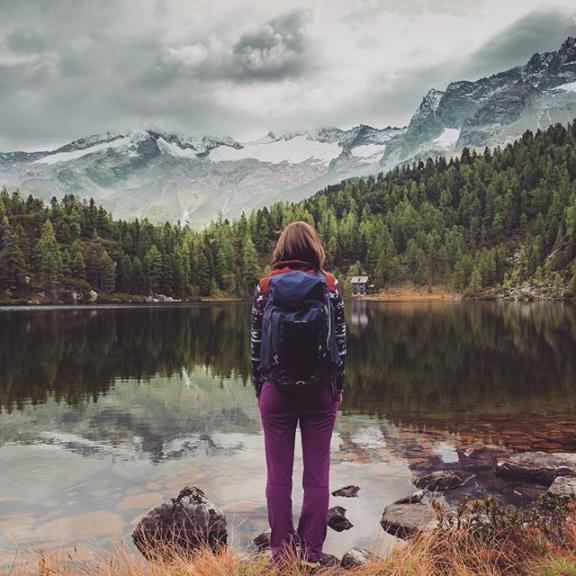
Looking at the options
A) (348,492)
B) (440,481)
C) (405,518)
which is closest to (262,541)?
(405,518)

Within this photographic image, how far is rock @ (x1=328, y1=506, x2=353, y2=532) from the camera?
11906mm

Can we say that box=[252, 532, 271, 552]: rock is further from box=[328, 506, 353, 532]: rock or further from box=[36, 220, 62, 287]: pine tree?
box=[36, 220, 62, 287]: pine tree

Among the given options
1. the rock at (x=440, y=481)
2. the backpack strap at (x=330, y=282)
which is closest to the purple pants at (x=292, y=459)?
the backpack strap at (x=330, y=282)

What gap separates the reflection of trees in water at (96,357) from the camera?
30.1m

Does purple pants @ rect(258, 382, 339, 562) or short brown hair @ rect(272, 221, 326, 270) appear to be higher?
short brown hair @ rect(272, 221, 326, 270)

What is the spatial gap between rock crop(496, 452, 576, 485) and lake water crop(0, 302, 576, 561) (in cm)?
48

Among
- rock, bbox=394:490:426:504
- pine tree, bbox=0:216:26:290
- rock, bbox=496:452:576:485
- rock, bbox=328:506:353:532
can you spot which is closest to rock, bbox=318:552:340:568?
rock, bbox=328:506:353:532

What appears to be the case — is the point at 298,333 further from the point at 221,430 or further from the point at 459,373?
the point at 459,373

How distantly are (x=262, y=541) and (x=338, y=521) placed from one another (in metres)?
1.82

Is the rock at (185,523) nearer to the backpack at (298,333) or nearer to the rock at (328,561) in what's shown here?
the rock at (328,561)

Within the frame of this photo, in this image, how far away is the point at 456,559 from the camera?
7.25 meters

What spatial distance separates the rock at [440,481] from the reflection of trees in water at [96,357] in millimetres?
17947

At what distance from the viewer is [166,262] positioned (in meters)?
189

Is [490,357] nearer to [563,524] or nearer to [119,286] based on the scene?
[563,524]
